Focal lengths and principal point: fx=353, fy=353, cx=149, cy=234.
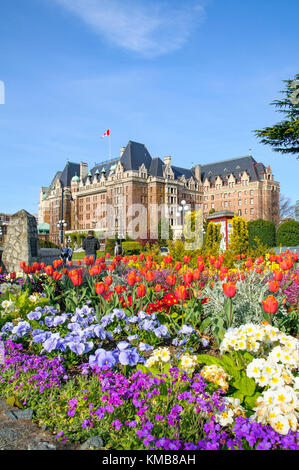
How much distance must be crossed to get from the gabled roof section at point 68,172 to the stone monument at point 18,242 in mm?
79440

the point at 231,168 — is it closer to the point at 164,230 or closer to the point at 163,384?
the point at 164,230

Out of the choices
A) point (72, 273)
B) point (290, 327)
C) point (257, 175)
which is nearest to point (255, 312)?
point (290, 327)

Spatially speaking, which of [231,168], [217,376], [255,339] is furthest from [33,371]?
[231,168]

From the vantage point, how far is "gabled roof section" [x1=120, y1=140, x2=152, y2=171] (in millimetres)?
71750

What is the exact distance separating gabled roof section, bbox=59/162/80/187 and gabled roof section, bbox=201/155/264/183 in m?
32.6

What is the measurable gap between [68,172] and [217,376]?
92054 mm

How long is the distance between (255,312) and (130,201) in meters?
66.6

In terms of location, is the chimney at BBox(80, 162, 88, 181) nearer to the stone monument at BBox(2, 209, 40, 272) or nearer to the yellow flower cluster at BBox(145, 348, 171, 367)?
the stone monument at BBox(2, 209, 40, 272)

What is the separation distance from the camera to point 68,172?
90562 millimetres

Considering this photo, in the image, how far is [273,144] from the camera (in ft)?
67.7

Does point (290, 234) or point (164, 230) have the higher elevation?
point (164, 230)

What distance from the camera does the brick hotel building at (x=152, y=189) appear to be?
71812 millimetres
